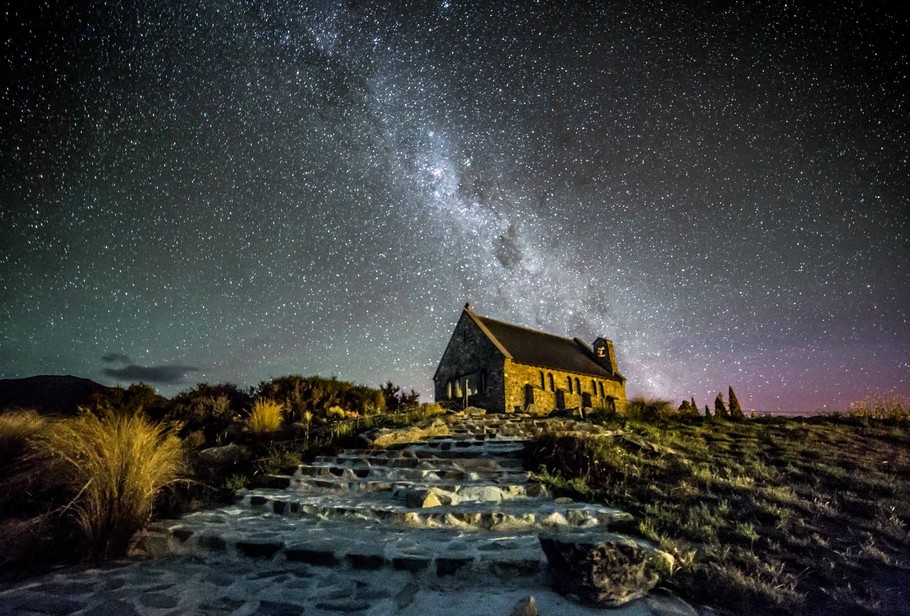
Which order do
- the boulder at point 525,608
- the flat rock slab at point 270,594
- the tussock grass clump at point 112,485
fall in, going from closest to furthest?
the boulder at point 525,608 < the flat rock slab at point 270,594 < the tussock grass clump at point 112,485

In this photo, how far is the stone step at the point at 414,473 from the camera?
23.2 feet

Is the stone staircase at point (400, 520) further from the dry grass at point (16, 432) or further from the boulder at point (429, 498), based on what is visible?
the dry grass at point (16, 432)

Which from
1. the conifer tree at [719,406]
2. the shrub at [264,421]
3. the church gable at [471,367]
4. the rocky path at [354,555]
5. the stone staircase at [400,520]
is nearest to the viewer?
the rocky path at [354,555]

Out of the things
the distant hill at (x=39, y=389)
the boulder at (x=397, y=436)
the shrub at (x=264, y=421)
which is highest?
the distant hill at (x=39, y=389)

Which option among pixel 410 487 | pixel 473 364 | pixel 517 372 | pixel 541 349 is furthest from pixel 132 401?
pixel 541 349

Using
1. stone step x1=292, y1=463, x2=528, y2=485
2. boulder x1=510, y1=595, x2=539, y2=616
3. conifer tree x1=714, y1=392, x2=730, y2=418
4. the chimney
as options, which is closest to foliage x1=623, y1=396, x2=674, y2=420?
conifer tree x1=714, y1=392, x2=730, y2=418

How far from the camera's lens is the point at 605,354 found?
34.3 m

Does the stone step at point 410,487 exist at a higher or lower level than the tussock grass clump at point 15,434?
lower

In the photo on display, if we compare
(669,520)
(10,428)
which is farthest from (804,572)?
(10,428)

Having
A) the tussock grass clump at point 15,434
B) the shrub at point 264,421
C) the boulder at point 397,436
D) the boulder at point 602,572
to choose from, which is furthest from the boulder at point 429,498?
the tussock grass clump at point 15,434

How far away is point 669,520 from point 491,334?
21755mm

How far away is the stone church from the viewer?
81.8 feet

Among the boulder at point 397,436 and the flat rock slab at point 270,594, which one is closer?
the flat rock slab at point 270,594

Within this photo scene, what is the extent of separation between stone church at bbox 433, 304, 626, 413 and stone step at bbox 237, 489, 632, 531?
54.2 feet
